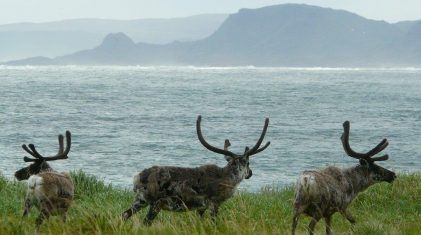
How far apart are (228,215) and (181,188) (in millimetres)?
2603

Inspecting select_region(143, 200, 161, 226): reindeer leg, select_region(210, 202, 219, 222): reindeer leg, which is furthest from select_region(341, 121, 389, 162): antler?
select_region(143, 200, 161, 226): reindeer leg

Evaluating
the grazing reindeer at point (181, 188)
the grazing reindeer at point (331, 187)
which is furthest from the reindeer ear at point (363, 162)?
the grazing reindeer at point (181, 188)

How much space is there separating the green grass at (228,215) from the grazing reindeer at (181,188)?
0.25 metres

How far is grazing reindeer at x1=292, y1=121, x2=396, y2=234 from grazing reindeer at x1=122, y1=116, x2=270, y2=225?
139cm

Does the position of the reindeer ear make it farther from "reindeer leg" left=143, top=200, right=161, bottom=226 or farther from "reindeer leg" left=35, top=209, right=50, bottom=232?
"reindeer leg" left=35, top=209, right=50, bottom=232

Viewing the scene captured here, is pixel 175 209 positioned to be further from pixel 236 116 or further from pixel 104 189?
pixel 236 116

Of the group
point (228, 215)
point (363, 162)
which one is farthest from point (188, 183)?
point (363, 162)

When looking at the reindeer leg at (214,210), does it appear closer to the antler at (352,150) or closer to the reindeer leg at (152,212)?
the reindeer leg at (152,212)

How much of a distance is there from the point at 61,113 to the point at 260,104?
35828mm

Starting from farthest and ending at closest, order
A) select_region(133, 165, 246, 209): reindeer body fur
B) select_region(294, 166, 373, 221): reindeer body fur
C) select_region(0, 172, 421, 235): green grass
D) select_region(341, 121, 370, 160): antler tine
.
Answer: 1. select_region(341, 121, 370, 160): antler tine
2. select_region(133, 165, 246, 209): reindeer body fur
3. select_region(294, 166, 373, 221): reindeer body fur
4. select_region(0, 172, 421, 235): green grass

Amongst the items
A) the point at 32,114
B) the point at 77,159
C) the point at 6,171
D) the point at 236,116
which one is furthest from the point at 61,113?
the point at 6,171

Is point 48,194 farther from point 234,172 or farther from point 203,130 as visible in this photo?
point 203,130

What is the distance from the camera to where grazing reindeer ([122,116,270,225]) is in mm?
12375

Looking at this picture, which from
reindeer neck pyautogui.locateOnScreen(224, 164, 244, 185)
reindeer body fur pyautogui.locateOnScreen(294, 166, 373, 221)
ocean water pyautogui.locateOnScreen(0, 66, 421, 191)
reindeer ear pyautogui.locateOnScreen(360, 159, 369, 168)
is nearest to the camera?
reindeer body fur pyautogui.locateOnScreen(294, 166, 373, 221)
